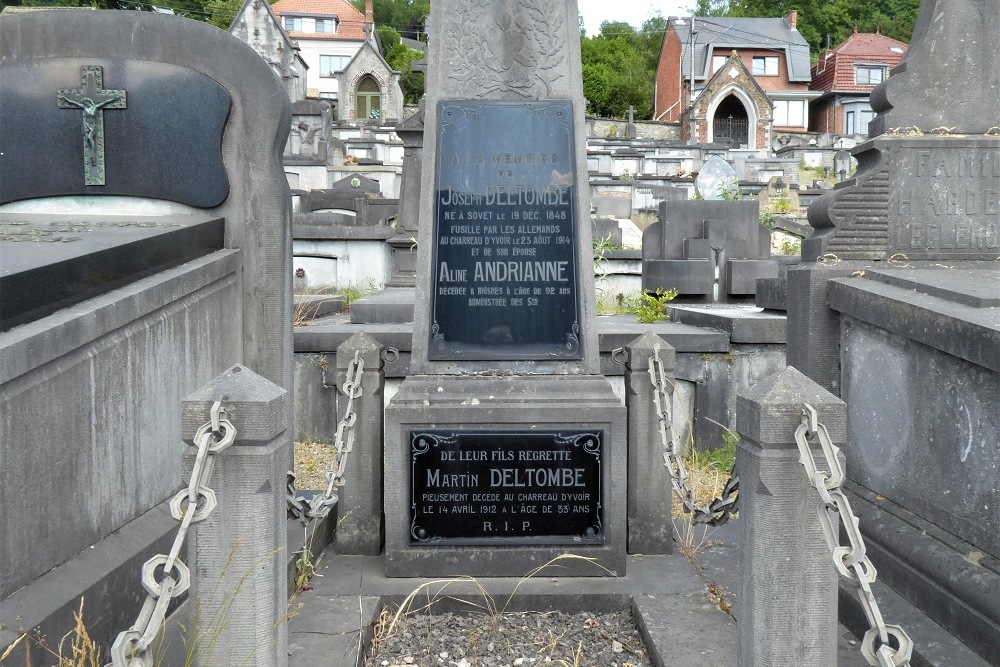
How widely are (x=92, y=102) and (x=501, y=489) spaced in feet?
9.53

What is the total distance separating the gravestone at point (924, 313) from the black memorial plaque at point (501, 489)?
1249mm

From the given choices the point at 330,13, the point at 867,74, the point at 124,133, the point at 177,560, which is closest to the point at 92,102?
the point at 124,133

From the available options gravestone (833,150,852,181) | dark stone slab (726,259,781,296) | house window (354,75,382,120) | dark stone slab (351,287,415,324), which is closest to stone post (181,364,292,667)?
dark stone slab (351,287,415,324)

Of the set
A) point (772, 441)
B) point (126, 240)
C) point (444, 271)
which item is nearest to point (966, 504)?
point (772, 441)

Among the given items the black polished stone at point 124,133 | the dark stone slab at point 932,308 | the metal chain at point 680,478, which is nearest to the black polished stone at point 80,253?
the black polished stone at point 124,133

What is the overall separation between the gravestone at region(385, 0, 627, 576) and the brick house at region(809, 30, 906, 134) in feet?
185

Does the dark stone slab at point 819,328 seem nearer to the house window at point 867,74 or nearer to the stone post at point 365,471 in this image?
the stone post at point 365,471

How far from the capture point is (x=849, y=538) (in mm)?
2207

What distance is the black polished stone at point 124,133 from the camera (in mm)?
4613

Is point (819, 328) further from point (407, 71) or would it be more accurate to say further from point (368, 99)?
point (407, 71)

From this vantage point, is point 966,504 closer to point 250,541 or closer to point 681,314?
point 250,541

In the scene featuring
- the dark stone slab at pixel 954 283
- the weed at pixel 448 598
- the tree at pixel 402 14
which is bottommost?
the weed at pixel 448 598

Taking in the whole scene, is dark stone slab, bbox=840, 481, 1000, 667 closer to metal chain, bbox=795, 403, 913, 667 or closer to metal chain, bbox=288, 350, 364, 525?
metal chain, bbox=795, 403, 913, 667

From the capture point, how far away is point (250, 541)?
97.7 inches
